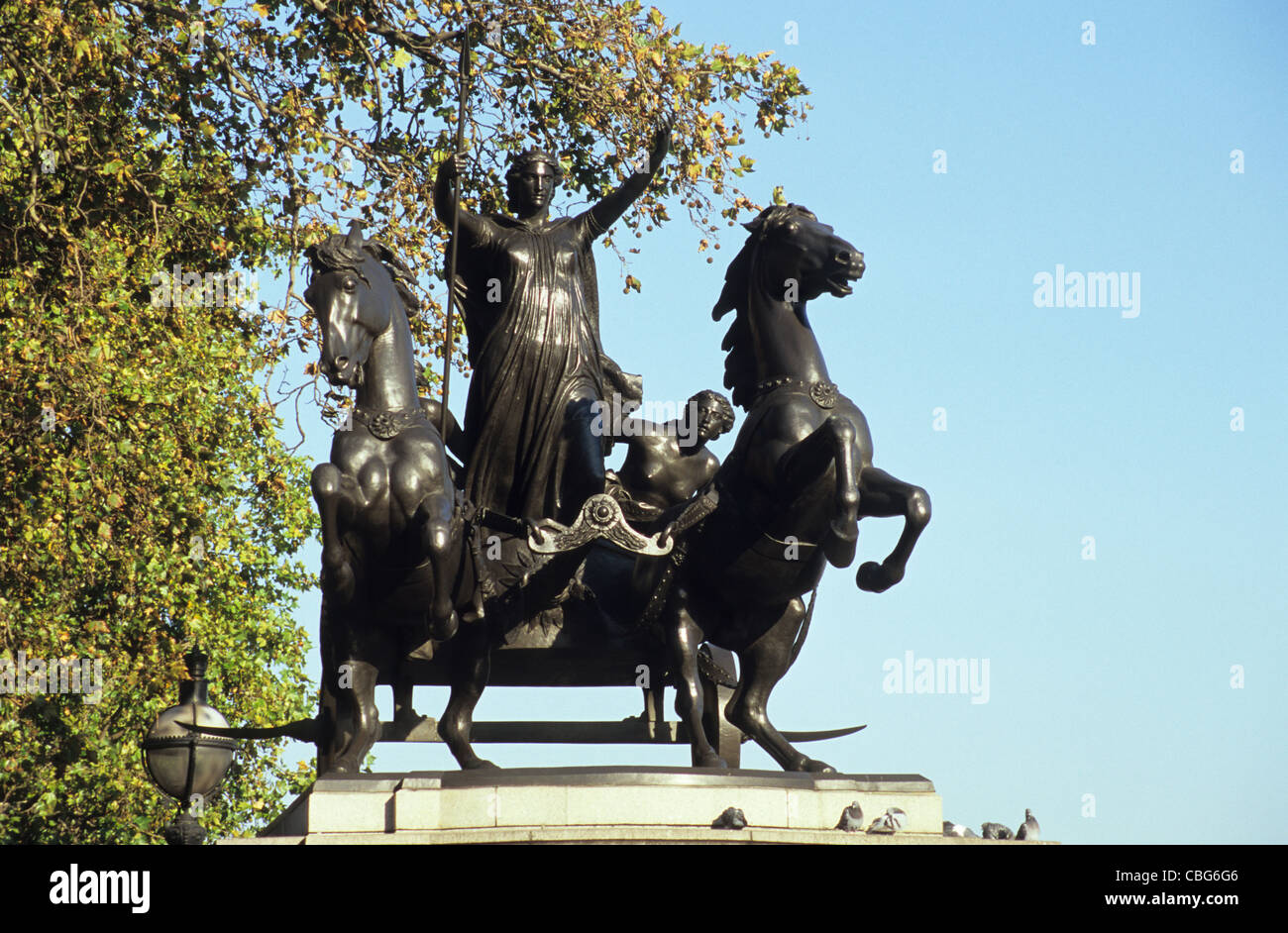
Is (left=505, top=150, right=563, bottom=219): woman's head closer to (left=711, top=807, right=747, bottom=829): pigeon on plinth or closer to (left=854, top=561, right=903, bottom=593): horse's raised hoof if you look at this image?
(left=854, top=561, right=903, bottom=593): horse's raised hoof

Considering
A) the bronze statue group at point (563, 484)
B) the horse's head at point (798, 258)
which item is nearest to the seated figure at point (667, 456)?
the bronze statue group at point (563, 484)

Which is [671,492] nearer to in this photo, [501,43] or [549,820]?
[549,820]

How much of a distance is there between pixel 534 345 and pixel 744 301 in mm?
1387

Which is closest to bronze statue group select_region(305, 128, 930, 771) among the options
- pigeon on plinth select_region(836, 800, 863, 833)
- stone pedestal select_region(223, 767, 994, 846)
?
stone pedestal select_region(223, 767, 994, 846)

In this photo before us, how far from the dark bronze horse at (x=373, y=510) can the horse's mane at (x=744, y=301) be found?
1.82 metres

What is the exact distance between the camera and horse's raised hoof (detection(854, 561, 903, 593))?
9.98m

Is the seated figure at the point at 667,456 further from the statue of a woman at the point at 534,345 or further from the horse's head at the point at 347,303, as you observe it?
the horse's head at the point at 347,303

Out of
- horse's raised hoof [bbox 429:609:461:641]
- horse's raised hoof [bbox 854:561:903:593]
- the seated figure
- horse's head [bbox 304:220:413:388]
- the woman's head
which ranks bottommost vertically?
horse's raised hoof [bbox 429:609:461:641]

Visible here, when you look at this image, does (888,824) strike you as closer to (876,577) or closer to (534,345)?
(876,577)

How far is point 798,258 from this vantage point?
10.9m

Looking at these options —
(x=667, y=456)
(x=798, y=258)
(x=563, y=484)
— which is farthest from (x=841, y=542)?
(x=563, y=484)
